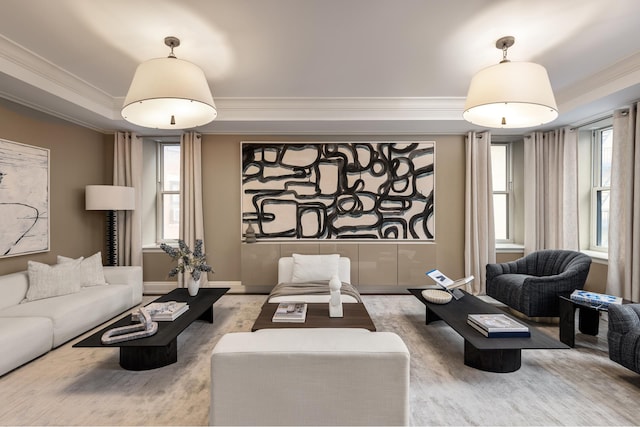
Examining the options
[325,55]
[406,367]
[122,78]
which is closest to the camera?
[406,367]

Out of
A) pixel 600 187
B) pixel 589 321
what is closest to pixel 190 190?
pixel 589 321

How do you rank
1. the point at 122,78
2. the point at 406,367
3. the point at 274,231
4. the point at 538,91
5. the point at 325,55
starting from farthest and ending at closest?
the point at 274,231 < the point at 122,78 < the point at 325,55 < the point at 538,91 < the point at 406,367

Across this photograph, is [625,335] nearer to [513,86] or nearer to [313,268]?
[513,86]

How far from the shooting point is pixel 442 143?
16.3 ft

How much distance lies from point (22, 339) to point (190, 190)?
263cm

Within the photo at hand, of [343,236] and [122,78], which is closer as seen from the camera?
[122,78]

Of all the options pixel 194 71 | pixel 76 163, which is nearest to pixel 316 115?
pixel 194 71

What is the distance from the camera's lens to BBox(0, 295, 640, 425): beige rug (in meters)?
1.93

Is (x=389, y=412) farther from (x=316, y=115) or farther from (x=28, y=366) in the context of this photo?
(x=316, y=115)

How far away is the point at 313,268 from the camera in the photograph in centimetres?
386

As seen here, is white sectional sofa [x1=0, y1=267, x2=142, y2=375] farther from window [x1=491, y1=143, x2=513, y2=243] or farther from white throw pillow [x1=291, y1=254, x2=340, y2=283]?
window [x1=491, y1=143, x2=513, y2=243]

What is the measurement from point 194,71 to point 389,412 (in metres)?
2.33

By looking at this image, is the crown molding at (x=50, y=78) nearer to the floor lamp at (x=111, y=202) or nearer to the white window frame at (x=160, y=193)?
the floor lamp at (x=111, y=202)

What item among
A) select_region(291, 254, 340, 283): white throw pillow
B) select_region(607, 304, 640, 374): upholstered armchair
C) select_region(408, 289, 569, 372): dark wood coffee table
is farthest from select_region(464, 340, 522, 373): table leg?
select_region(291, 254, 340, 283): white throw pillow
